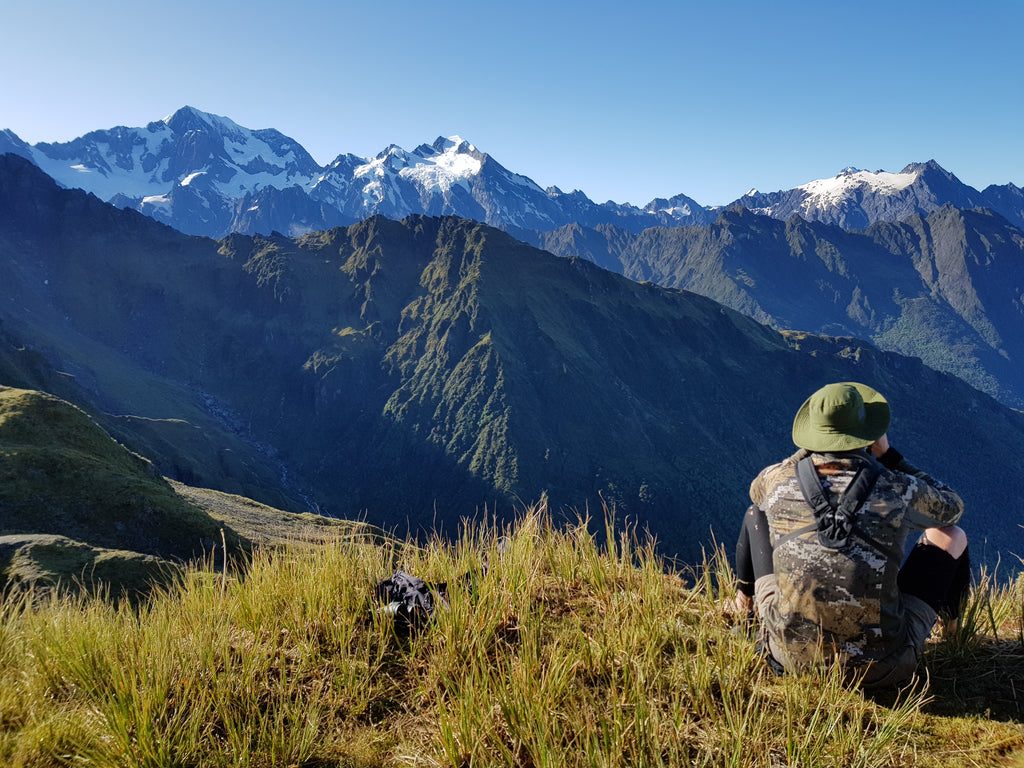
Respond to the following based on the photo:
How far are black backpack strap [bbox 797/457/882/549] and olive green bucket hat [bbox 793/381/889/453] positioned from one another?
0.79 ft

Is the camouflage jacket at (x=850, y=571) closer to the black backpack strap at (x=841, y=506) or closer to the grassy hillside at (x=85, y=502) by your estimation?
the black backpack strap at (x=841, y=506)

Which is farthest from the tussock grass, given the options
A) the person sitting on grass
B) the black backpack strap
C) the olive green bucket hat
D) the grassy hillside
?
the grassy hillside

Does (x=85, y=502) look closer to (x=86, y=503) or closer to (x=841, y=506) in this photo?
(x=86, y=503)

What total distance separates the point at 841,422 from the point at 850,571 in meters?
1.11

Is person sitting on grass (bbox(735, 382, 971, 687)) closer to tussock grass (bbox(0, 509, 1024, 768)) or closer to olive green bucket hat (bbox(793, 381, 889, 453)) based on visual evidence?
olive green bucket hat (bbox(793, 381, 889, 453))

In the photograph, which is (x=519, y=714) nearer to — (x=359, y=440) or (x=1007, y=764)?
(x=1007, y=764)

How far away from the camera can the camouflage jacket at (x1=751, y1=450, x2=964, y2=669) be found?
4.03 m

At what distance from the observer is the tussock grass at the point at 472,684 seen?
344cm

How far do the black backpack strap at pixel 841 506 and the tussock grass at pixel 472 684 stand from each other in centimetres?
94

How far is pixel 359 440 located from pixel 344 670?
7307 inches

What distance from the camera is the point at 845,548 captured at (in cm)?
403

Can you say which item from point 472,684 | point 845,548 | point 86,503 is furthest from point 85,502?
point 845,548

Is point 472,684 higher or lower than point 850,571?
lower

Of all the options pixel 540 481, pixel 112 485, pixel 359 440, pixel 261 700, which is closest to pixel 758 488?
pixel 261 700
